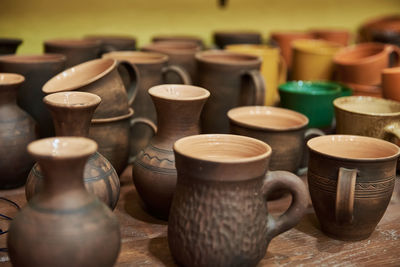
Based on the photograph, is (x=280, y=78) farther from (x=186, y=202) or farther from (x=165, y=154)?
(x=186, y=202)

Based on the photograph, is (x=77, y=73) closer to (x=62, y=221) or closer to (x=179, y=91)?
(x=179, y=91)

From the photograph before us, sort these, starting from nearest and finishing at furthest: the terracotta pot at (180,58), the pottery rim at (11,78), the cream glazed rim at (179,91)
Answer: the cream glazed rim at (179,91), the pottery rim at (11,78), the terracotta pot at (180,58)

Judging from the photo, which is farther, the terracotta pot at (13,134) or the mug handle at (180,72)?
the mug handle at (180,72)

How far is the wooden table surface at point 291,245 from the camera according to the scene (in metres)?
0.95

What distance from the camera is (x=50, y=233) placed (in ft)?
2.39

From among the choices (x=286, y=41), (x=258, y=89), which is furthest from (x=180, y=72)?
(x=286, y=41)

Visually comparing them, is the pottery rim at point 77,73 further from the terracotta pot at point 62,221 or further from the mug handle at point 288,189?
the mug handle at point 288,189

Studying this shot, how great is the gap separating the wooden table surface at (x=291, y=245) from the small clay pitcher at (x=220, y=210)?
89 mm

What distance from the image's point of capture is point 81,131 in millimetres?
919

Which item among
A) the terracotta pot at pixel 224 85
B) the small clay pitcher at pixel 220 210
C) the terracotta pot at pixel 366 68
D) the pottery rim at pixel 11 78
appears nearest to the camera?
the small clay pitcher at pixel 220 210

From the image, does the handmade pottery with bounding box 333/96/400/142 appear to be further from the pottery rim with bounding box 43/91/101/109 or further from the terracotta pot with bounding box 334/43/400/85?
the pottery rim with bounding box 43/91/101/109

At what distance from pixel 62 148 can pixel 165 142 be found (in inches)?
12.5

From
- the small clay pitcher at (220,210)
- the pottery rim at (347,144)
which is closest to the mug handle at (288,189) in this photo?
the small clay pitcher at (220,210)

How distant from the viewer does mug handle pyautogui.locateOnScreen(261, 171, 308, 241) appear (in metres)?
0.88
